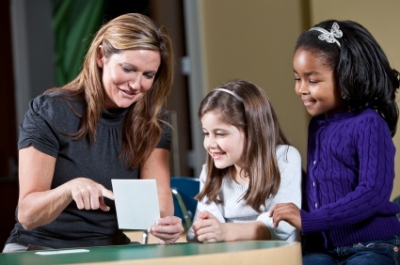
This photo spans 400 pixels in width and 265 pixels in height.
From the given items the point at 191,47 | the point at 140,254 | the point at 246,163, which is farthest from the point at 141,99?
the point at 191,47

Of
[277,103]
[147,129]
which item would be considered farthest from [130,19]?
[277,103]

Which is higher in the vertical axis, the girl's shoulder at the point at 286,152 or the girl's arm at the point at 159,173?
the girl's shoulder at the point at 286,152

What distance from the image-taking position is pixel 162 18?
6020mm

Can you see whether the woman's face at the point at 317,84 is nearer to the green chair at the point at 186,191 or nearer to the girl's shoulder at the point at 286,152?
the girl's shoulder at the point at 286,152

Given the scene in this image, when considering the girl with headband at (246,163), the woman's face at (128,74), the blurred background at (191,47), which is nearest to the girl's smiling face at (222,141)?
the girl with headband at (246,163)

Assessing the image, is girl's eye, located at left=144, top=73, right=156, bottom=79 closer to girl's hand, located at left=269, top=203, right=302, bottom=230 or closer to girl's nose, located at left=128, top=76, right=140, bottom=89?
girl's nose, located at left=128, top=76, right=140, bottom=89

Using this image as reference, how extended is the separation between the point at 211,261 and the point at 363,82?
0.93 metres

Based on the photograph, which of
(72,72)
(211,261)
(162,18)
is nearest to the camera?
(211,261)

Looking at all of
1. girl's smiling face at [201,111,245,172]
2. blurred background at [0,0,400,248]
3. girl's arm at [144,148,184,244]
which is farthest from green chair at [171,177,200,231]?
girl's smiling face at [201,111,245,172]

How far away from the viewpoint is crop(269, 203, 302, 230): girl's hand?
2334mm

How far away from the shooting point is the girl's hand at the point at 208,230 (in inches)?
93.4

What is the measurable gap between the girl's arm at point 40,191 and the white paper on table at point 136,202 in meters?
0.04

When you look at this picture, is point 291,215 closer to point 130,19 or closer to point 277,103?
point 130,19

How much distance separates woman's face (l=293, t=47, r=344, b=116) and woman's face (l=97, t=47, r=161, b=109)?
1.62 feet
